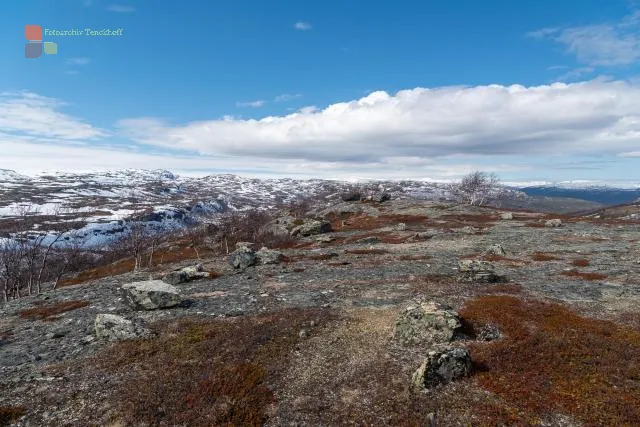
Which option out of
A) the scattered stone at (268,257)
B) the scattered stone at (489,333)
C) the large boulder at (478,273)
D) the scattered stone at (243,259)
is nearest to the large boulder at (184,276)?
the scattered stone at (243,259)

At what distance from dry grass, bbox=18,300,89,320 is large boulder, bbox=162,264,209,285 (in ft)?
27.6

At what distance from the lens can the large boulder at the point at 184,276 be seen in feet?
143

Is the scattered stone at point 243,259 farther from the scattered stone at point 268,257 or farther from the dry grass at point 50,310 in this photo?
the dry grass at point 50,310

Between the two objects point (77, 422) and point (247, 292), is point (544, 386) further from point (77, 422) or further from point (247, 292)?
point (247, 292)

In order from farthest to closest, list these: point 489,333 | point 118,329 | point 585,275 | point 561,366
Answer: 1. point 585,275
2. point 118,329
3. point 489,333
4. point 561,366

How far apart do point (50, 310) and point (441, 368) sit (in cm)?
3735

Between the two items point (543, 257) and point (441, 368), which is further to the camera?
point (543, 257)

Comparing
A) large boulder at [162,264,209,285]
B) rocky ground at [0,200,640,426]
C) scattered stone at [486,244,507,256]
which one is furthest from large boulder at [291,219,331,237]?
large boulder at [162,264,209,285]

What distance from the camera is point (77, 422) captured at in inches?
652

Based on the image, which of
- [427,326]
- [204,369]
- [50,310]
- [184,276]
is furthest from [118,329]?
[427,326]

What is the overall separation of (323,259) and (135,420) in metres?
39.5

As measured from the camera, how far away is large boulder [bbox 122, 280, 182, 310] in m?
32.0

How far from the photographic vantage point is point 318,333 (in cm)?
2522

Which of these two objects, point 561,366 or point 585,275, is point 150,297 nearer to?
point 561,366
